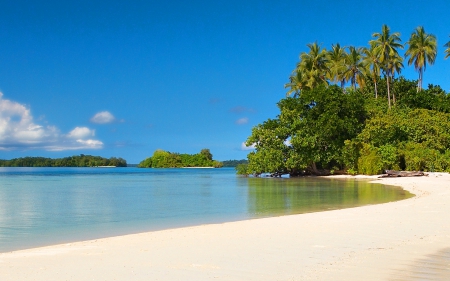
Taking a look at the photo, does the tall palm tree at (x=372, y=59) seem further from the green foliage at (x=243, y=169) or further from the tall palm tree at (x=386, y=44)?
the green foliage at (x=243, y=169)

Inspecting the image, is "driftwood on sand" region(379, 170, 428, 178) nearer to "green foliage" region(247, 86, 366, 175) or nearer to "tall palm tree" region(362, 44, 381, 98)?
"green foliage" region(247, 86, 366, 175)

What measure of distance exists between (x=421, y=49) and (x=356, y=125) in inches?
681

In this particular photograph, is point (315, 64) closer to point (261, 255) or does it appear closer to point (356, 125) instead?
point (356, 125)

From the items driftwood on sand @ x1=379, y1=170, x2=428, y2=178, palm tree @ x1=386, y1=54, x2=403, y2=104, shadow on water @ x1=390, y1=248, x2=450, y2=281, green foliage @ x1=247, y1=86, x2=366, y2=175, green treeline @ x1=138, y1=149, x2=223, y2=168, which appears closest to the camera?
shadow on water @ x1=390, y1=248, x2=450, y2=281

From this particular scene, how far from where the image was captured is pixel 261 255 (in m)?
7.13

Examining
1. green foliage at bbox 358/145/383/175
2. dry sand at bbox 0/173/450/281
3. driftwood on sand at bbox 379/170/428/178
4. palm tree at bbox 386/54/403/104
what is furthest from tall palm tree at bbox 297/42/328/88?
dry sand at bbox 0/173/450/281

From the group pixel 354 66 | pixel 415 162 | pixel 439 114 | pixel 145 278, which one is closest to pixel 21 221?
pixel 145 278

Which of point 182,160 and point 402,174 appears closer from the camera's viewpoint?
point 402,174

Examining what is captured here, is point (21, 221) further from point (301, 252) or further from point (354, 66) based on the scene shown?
point (354, 66)

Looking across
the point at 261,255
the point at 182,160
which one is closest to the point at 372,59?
the point at 261,255

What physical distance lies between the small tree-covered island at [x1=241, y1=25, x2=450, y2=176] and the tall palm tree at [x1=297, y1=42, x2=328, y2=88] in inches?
4.8

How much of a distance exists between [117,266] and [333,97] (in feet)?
124

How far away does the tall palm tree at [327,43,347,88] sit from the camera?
5250 cm

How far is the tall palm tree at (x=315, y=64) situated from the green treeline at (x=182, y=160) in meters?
96.1
